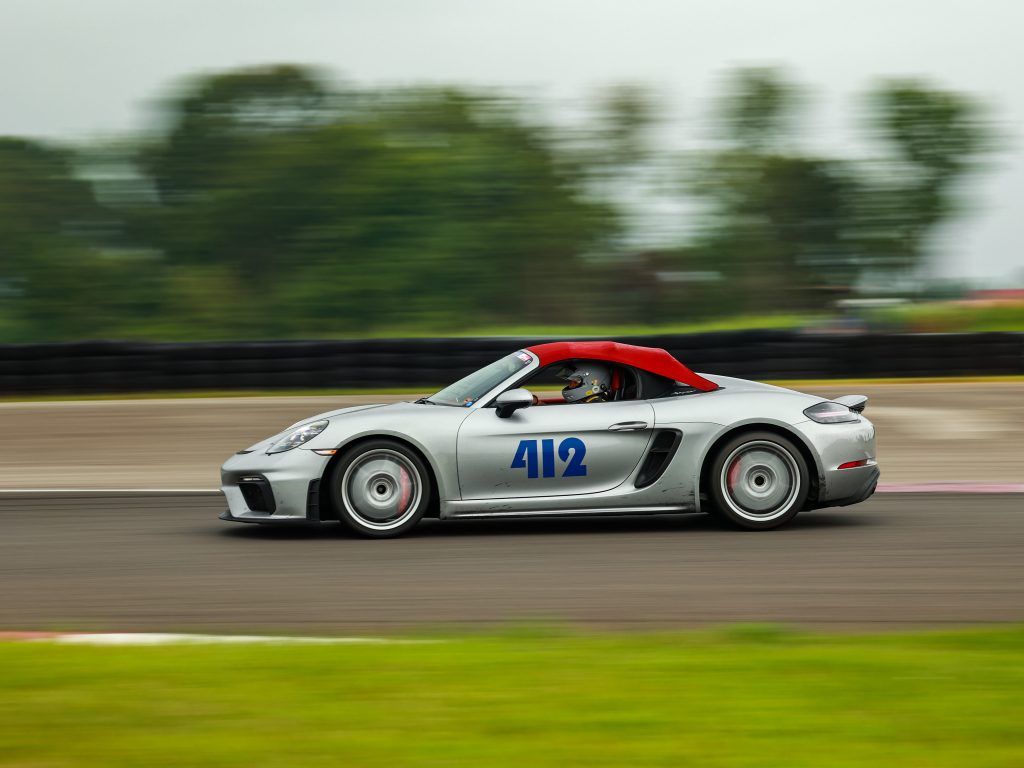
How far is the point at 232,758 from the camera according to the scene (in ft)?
10.5

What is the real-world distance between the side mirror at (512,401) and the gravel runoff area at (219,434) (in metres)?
4.12

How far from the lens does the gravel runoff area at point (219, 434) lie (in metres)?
11.1

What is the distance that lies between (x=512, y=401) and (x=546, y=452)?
361 mm

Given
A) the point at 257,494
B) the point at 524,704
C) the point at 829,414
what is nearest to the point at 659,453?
the point at 829,414

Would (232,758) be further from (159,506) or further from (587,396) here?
(159,506)

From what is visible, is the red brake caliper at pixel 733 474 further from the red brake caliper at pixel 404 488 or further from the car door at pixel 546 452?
the red brake caliper at pixel 404 488

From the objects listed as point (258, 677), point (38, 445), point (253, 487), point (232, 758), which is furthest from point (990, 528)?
point (38, 445)

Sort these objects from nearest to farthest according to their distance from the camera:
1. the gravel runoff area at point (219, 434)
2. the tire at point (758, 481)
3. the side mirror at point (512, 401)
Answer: the side mirror at point (512, 401)
the tire at point (758, 481)
the gravel runoff area at point (219, 434)

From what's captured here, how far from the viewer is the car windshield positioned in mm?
7531

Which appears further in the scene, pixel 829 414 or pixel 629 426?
pixel 829 414

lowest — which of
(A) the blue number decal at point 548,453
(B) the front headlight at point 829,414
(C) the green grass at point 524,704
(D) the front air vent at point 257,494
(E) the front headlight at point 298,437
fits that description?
(C) the green grass at point 524,704

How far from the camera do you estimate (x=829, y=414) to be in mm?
7676

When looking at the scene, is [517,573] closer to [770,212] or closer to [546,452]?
[546,452]

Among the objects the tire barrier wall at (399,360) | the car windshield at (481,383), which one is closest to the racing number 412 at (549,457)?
the car windshield at (481,383)
